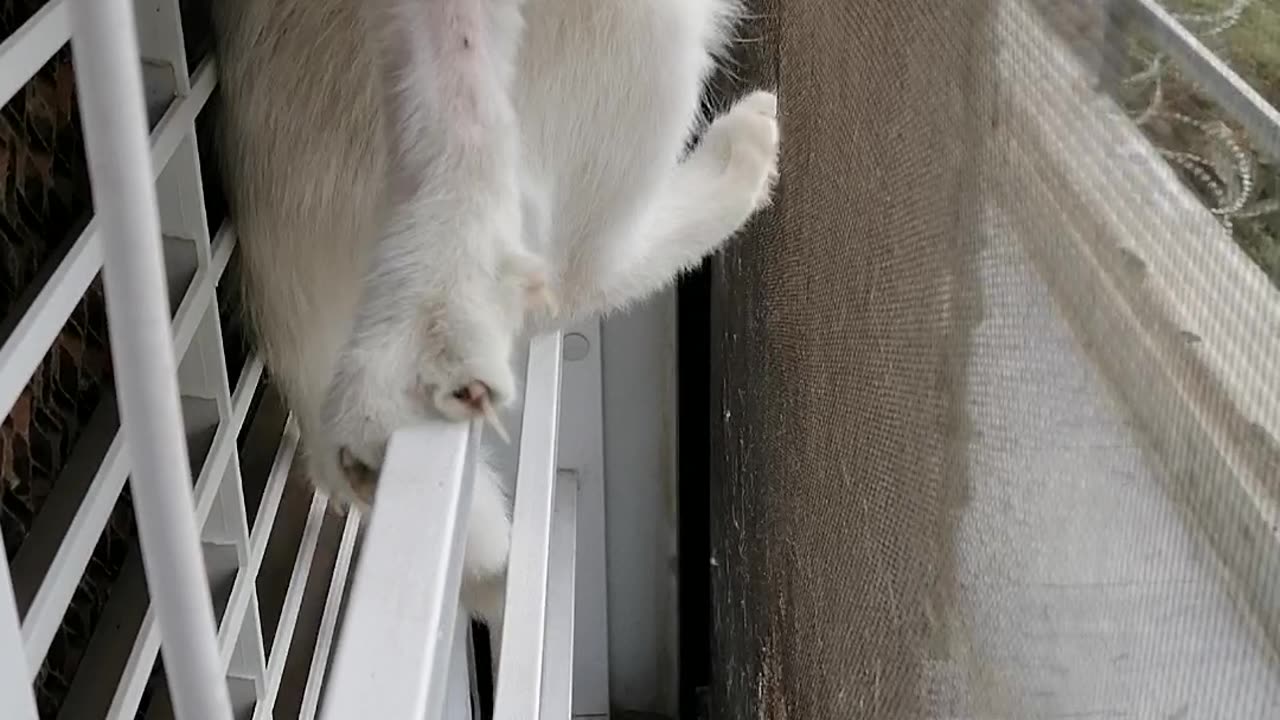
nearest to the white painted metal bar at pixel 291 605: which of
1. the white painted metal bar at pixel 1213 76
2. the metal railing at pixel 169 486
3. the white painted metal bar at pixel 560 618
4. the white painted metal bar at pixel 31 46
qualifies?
the metal railing at pixel 169 486

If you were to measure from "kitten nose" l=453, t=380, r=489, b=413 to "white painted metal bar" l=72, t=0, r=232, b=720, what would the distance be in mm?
153

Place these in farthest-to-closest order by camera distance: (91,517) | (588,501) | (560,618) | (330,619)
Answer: (588,501) < (560,618) < (330,619) < (91,517)

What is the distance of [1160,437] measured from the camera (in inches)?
14.4

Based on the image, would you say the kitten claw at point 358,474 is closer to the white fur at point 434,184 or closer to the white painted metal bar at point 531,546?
the white fur at point 434,184

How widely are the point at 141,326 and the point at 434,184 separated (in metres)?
0.24

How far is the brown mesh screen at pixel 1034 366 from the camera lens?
13.3 inches

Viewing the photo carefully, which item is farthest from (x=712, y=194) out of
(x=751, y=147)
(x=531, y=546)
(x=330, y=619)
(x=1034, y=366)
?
(x=1034, y=366)

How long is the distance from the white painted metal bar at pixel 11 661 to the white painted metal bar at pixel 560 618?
2.21 feet

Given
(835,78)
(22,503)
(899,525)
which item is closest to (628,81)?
(835,78)

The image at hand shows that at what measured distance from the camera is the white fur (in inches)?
21.2

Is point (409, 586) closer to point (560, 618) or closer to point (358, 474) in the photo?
point (358, 474)

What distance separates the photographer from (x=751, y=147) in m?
1.01

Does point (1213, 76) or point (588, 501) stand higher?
point (588, 501)

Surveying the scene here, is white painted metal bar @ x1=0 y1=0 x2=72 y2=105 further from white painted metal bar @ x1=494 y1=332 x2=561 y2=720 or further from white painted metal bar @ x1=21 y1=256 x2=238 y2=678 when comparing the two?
white painted metal bar @ x1=494 y1=332 x2=561 y2=720
